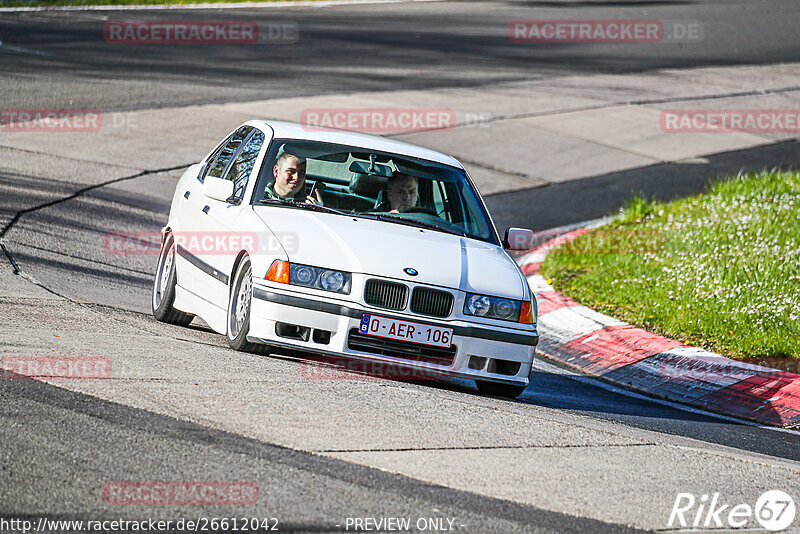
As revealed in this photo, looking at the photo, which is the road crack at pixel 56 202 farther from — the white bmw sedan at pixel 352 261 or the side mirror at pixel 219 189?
the side mirror at pixel 219 189

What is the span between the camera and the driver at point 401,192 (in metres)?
7.90

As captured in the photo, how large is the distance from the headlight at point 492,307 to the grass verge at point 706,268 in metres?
2.78

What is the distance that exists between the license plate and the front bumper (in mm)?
31

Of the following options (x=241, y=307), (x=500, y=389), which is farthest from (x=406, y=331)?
(x=241, y=307)

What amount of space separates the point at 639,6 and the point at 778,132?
1527cm

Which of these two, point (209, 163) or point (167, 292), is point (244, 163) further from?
point (167, 292)

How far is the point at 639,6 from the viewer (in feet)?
114

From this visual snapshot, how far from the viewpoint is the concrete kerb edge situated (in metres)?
8.26

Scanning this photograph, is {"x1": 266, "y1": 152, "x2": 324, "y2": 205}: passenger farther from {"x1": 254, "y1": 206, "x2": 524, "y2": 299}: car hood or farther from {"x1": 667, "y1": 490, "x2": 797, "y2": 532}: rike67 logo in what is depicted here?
{"x1": 667, "y1": 490, "x2": 797, "y2": 532}: rike67 logo

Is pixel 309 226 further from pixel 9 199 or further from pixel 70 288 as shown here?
pixel 9 199

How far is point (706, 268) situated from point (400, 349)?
523 cm

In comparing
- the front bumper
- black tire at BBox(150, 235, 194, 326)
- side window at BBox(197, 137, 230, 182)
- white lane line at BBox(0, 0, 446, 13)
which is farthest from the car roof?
white lane line at BBox(0, 0, 446, 13)

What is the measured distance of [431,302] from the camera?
6.88 m

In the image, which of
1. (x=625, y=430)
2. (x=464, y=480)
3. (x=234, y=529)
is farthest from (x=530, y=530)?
(x=625, y=430)
